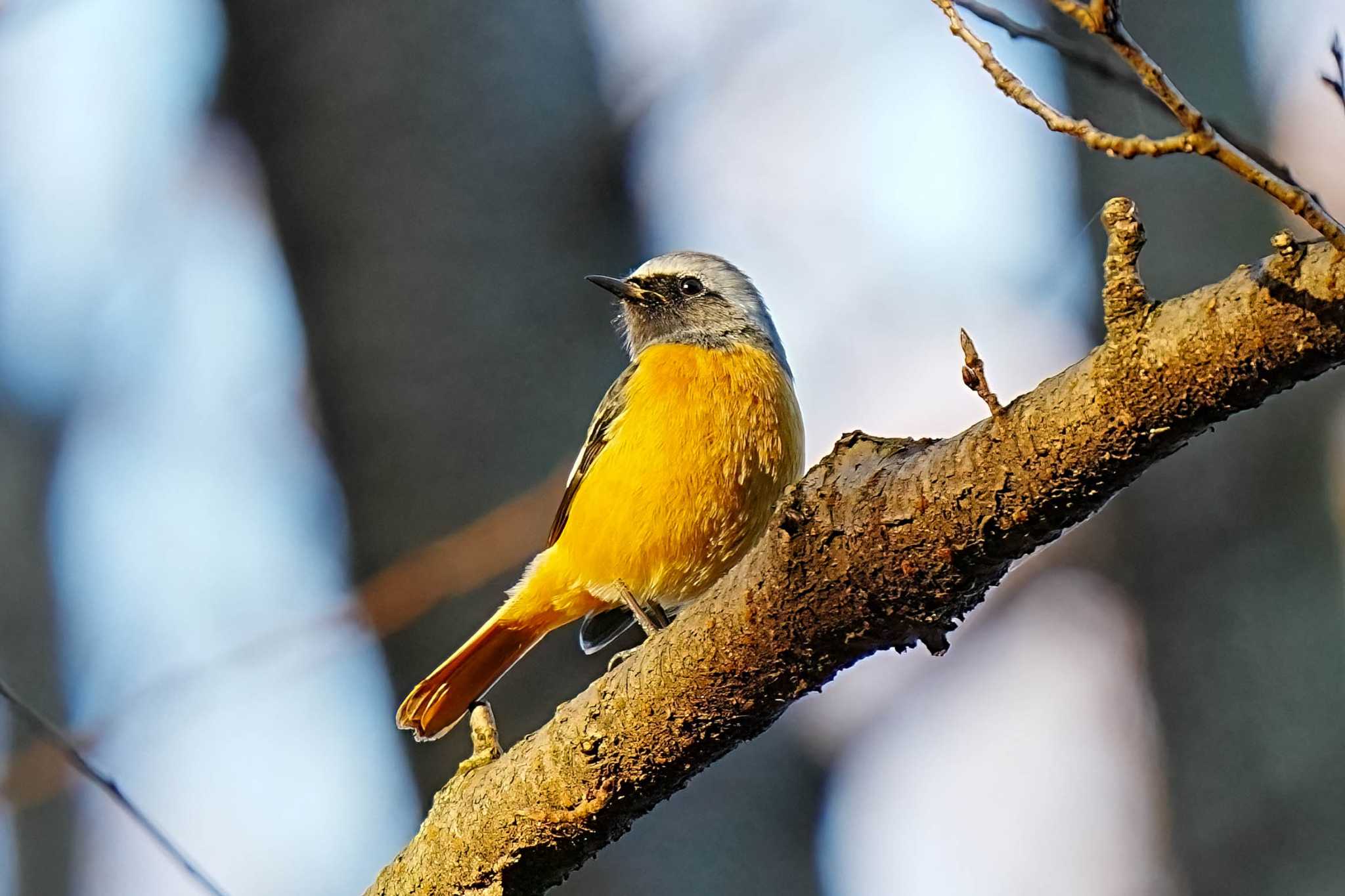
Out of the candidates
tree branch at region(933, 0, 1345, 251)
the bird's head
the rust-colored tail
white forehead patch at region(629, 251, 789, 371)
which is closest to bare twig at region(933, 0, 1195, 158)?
tree branch at region(933, 0, 1345, 251)

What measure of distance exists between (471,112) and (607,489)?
146 centimetres

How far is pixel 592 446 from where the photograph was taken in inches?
182

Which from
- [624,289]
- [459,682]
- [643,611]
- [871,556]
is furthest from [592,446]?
[871,556]

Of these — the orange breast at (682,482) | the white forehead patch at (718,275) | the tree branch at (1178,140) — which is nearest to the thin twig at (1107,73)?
the tree branch at (1178,140)

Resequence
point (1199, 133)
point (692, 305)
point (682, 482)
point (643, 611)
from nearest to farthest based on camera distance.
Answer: point (1199, 133) < point (682, 482) < point (643, 611) < point (692, 305)

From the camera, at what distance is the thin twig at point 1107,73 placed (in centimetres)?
146

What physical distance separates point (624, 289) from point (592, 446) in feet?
2.52

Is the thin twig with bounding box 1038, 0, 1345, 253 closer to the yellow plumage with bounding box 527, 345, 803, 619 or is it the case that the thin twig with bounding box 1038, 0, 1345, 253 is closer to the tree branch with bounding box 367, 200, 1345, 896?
the tree branch with bounding box 367, 200, 1345, 896

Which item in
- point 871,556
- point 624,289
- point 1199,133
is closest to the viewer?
point 1199,133

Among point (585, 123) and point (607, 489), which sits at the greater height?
point (585, 123)

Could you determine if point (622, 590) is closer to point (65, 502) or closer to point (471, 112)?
point (471, 112)

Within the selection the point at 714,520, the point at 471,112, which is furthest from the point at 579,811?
the point at 471,112

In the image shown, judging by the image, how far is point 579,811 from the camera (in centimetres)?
257

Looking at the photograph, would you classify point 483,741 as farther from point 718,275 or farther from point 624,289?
point 718,275
